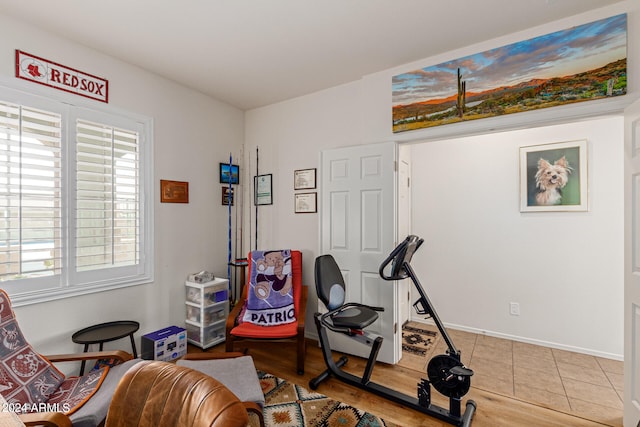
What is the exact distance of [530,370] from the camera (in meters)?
2.68

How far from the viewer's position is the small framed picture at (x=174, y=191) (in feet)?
9.94

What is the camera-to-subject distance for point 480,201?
359 centimetres

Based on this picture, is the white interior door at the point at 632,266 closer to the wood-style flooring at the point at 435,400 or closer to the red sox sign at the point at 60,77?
the wood-style flooring at the point at 435,400

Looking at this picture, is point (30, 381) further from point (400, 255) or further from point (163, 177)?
point (400, 255)

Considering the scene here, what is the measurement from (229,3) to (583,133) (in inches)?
140

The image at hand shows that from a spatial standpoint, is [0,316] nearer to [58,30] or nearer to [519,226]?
[58,30]

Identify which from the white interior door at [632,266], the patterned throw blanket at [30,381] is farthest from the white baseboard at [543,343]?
the patterned throw blanket at [30,381]

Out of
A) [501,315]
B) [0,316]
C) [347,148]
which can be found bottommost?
[501,315]

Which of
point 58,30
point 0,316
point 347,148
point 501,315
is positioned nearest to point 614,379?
point 501,315

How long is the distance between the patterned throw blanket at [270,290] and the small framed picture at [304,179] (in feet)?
2.57

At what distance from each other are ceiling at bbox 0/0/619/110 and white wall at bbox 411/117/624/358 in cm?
153

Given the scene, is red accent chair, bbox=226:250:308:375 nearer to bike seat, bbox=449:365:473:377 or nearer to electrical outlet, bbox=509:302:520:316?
bike seat, bbox=449:365:473:377

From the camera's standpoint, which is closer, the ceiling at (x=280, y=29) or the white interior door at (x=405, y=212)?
the ceiling at (x=280, y=29)

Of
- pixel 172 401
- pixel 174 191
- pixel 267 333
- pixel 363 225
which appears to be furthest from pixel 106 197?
pixel 363 225
